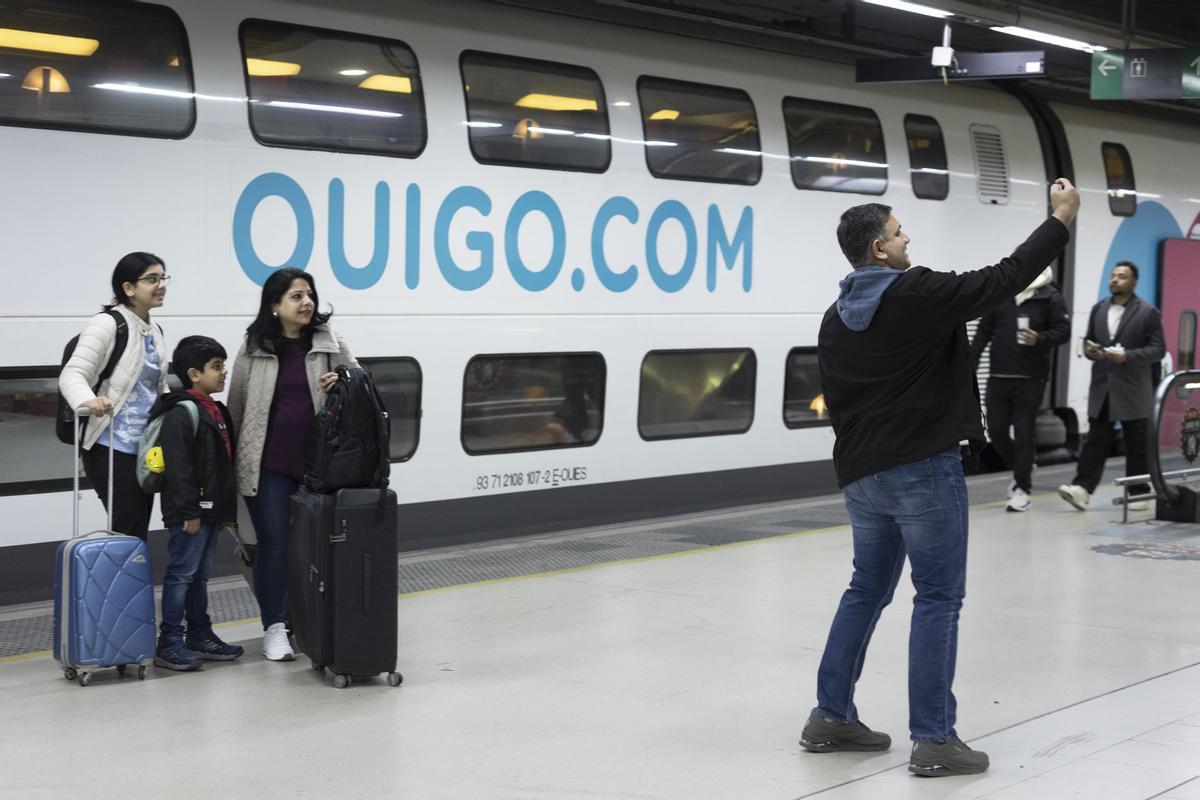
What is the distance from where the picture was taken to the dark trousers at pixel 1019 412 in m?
10.8

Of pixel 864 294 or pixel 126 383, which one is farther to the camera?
pixel 126 383

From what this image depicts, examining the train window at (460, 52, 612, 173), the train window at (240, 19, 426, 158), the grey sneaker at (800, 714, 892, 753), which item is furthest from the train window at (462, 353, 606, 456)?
the grey sneaker at (800, 714, 892, 753)

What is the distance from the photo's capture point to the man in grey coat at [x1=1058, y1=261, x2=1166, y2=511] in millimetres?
10469

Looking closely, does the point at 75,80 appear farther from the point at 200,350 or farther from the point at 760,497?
the point at 760,497

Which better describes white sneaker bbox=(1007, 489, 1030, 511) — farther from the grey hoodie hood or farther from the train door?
the grey hoodie hood

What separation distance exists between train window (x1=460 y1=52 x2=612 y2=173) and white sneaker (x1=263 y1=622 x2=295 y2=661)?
3.51 meters

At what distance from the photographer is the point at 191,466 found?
6.07 meters

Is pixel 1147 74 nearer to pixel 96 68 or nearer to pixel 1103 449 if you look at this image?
pixel 1103 449

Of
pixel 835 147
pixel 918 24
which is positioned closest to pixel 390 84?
pixel 835 147

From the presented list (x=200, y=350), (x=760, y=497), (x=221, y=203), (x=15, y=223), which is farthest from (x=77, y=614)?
(x=760, y=497)

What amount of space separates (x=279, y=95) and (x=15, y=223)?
1.69 metres

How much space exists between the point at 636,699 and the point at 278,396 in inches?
79.3

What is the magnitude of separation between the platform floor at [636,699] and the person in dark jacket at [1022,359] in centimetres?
215

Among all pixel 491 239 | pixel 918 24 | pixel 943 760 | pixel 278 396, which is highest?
pixel 918 24
